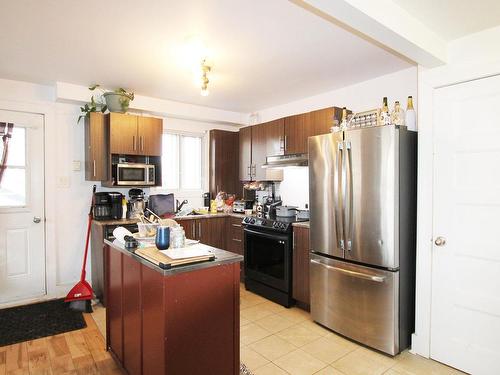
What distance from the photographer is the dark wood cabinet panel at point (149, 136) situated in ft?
12.6

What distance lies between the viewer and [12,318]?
3127 millimetres

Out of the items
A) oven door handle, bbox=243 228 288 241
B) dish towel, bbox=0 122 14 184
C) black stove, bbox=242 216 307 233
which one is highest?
dish towel, bbox=0 122 14 184

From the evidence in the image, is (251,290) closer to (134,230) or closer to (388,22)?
(134,230)

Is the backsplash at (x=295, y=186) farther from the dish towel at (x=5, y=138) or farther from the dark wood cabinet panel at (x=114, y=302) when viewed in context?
the dish towel at (x=5, y=138)

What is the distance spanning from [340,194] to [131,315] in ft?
6.08

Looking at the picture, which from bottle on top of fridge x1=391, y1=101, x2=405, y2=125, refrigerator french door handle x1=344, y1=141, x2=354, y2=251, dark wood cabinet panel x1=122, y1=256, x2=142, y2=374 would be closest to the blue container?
dark wood cabinet panel x1=122, y1=256, x2=142, y2=374

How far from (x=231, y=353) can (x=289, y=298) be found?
1689 mm

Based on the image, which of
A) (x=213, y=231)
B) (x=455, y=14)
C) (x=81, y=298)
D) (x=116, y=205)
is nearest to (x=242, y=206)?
(x=213, y=231)

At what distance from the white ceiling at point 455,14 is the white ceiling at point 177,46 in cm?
50

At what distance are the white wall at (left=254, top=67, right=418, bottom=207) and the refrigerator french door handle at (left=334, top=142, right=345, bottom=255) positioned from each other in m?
0.99

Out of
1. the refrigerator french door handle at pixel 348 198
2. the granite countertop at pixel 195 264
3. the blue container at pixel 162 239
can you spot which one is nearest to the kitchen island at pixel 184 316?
the granite countertop at pixel 195 264

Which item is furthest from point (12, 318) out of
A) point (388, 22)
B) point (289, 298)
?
point (388, 22)

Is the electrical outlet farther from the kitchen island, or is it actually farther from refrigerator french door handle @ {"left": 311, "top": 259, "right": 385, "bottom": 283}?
refrigerator french door handle @ {"left": 311, "top": 259, "right": 385, "bottom": 283}

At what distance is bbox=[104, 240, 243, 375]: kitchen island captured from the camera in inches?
64.4
